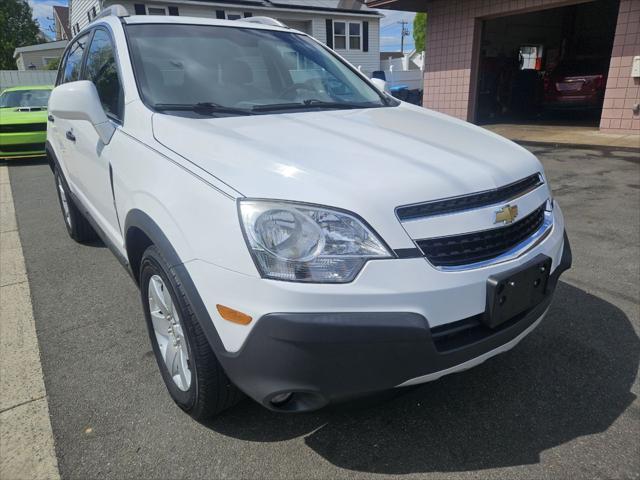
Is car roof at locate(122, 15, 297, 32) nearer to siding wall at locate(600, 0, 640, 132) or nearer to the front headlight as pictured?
the front headlight

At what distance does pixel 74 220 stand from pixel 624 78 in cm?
1033

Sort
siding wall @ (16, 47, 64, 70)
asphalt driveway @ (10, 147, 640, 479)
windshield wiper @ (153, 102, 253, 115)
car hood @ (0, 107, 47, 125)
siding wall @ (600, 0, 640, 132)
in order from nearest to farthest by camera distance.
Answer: asphalt driveway @ (10, 147, 640, 479), windshield wiper @ (153, 102, 253, 115), car hood @ (0, 107, 47, 125), siding wall @ (600, 0, 640, 132), siding wall @ (16, 47, 64, 70)

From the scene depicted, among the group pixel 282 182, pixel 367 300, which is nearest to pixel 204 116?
pixel 282 182

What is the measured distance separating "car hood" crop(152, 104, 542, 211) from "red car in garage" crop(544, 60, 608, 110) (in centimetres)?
1183

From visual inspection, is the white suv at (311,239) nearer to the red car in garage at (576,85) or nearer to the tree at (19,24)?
the red car in garage at (576,85)

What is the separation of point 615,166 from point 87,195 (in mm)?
7124

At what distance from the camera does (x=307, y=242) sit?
5.24 feet

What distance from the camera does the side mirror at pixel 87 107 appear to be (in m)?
2.49

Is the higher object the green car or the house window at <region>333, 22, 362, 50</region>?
the house window at <region>333, 22, 362, 50</region>

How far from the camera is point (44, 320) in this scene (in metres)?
3.19

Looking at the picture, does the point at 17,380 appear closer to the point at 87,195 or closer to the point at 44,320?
the point at 44,320

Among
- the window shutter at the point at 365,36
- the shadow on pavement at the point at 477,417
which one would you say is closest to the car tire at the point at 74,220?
the shadow on pavement at the point at 477,417

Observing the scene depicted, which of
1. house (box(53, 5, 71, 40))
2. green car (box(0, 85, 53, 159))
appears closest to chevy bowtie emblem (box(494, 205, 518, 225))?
green car (box(0, 85, 53, 159))

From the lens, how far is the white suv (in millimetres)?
1579
